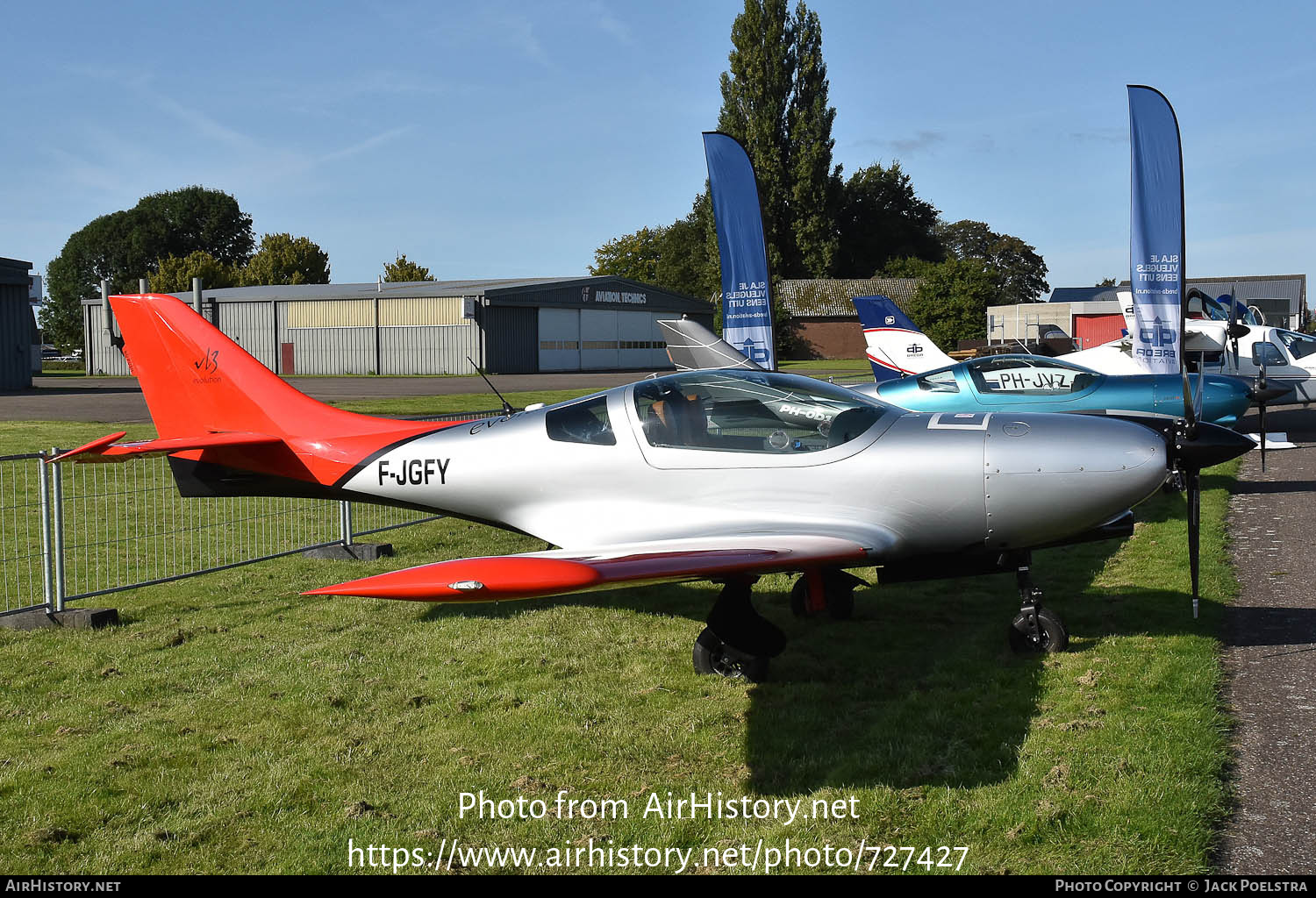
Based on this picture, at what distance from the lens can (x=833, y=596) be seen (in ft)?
23.2

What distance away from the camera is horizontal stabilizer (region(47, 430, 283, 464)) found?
6609mm

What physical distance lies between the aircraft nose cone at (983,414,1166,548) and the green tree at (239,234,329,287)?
8835 cm

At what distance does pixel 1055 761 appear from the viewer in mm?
4551

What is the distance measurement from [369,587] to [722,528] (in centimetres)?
220

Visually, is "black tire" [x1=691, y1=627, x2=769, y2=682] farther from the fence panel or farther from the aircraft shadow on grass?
the fence panel

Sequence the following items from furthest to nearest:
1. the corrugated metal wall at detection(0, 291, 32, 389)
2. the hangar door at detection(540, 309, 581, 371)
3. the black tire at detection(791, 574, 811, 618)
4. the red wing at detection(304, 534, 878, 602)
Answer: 1. the hangar door at detection(540, 309, 581, 371)
2. the corrugated metal wall at detection(0, 291, 32, 389)
3. the black tire at detection(791, 574, 811, 618)
4. the red wing at detection(304, 534, 878, 602)

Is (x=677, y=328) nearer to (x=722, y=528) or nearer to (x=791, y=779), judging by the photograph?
(x=722, y=528)

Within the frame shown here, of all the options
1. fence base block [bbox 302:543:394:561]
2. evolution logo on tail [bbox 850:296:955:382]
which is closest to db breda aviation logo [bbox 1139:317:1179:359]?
evolution logo on tail [bbox 850:296:955:382]

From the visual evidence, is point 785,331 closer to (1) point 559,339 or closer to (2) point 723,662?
(1) point 559,339

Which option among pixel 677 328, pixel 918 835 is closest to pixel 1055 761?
pixel 918 835

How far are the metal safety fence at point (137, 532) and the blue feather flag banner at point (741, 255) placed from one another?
20.9 ft

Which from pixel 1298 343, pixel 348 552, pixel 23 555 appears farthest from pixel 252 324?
pixel 348 552

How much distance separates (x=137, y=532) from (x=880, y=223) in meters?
83.0
